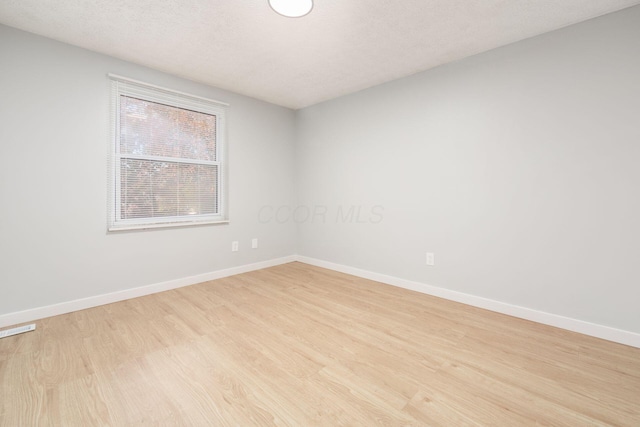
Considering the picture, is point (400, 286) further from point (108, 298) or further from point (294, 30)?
point (108, 298)

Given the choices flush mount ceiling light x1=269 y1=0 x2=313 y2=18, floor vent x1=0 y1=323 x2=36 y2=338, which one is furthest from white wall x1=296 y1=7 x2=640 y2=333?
floor vent x1=0 y1=323 x2=36 y2=338

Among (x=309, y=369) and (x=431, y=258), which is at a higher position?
(x=431, y=258)

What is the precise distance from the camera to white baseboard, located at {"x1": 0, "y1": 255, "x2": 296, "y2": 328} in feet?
7.21

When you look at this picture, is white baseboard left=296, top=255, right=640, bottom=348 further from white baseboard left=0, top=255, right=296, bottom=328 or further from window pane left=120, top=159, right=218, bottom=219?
window pane left=120, top=159, right=218, bottom=219

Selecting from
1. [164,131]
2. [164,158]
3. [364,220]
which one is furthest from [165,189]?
[364,220]

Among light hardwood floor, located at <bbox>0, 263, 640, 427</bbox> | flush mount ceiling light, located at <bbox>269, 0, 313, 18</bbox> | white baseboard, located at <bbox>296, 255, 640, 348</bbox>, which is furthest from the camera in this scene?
white baseboard, located at <bbox>296, 255, 640, 348</bbox>

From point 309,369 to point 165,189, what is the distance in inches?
97.5

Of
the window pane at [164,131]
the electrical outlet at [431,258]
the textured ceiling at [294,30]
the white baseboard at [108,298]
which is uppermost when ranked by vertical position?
the textured ceiling at [294,30]

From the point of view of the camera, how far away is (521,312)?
2338 millimetres

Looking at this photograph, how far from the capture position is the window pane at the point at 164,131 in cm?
272

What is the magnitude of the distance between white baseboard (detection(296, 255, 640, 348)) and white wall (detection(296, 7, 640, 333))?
0.05 meters

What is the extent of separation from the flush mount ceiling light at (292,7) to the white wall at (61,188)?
175cm

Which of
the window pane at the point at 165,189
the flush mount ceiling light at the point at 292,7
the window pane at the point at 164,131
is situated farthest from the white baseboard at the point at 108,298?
the flush mount ceiling light at the point at 292,7

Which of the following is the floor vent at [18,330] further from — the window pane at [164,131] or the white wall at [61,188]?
the window pane at [164,131]
